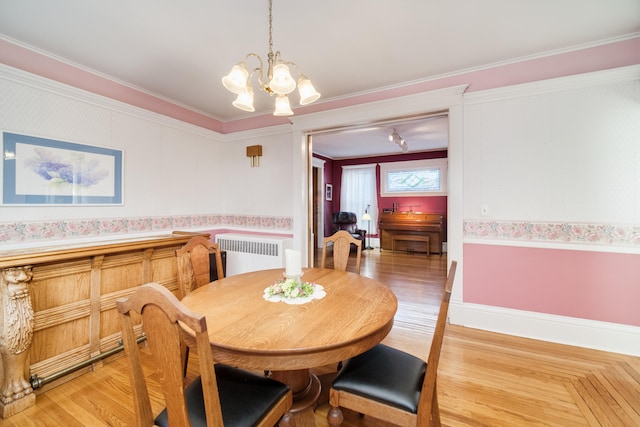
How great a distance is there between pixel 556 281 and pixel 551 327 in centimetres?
41

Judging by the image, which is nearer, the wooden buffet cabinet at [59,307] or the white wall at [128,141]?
the wooden buffet cabinet at [59,307]

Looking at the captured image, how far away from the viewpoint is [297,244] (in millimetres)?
3492

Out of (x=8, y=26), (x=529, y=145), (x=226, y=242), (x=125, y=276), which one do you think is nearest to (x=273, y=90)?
(x=125, y=276)

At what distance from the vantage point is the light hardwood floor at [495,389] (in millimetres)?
1536

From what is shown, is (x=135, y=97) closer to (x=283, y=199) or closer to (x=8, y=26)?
(x=8, y=26)

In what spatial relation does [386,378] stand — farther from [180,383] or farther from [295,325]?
[180,383]

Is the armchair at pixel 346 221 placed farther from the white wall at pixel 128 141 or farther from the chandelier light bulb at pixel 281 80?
the chandelier light bulb at pixel 281 80

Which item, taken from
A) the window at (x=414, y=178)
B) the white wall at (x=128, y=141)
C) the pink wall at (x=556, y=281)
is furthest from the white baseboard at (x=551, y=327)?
the window at (x=414, y=178)

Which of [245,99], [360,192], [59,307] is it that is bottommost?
[59,307]

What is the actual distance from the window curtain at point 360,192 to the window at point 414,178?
28 centimetres

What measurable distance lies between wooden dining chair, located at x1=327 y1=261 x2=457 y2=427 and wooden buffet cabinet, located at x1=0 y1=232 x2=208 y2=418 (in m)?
1.92

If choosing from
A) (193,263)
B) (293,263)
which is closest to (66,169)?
(193,263)

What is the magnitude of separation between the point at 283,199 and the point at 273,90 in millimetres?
2165

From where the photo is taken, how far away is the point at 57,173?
7.61 feet
